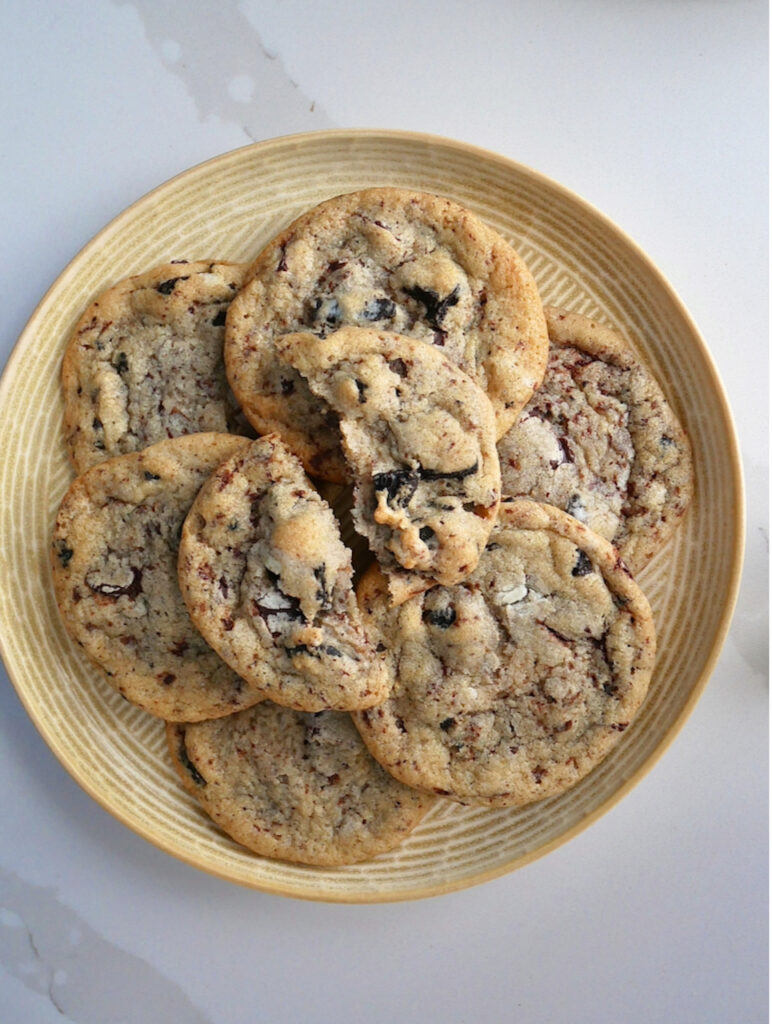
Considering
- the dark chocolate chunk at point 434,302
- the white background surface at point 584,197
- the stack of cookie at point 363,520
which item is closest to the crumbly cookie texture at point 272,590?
the stack of cookie at point 363,520

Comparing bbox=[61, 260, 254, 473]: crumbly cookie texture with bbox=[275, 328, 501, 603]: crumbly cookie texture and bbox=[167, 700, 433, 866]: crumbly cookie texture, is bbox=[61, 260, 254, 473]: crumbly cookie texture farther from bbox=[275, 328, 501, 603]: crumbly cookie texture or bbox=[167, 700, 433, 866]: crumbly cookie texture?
bbox=[167, 700, 433, 866]: crumbly cookie texture

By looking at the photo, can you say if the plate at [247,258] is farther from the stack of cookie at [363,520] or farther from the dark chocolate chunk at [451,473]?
the dark chocolate chunk at [451,473]

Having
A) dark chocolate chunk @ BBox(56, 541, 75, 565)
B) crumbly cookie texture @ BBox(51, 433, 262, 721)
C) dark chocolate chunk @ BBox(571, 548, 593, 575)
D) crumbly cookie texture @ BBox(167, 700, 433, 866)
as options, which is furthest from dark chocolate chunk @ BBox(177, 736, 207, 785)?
dark chocolate chunk @ BBox(571, 548, 593, 575)

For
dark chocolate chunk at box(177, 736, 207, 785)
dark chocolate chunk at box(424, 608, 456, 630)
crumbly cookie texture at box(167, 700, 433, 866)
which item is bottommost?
dark chocolate chunk at box(177, 736, 207, 785)

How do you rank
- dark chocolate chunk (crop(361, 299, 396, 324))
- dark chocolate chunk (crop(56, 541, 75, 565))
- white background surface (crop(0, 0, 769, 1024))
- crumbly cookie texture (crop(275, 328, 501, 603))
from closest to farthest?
crumbly cookie texture (crop(275, 328, 501, 603))
dark chocolate chunk (crop(361, 299, 396, 324))
dark chocolate chunk (crop(56, 541, 75, 565))
white background surface (crop(0, 0, 769, 1024))

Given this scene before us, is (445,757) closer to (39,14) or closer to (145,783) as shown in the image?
(145,783)

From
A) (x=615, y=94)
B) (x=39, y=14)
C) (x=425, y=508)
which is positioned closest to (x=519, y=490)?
(x=425, y=508)
